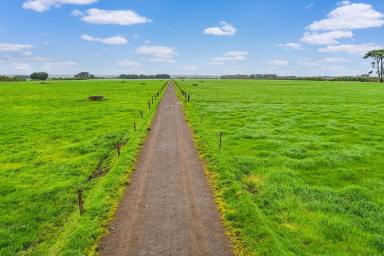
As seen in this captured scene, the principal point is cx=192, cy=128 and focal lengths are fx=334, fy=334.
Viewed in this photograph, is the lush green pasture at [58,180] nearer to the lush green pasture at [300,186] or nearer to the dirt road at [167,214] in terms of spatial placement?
the dirt road at [167,214]

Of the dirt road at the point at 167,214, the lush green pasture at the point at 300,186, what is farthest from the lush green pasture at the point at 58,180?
the lush green pasture at the point at 300,186

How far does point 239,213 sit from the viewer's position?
43.8 feet

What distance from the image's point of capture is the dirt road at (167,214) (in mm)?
11016

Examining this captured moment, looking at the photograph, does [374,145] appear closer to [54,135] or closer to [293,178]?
[293,178]

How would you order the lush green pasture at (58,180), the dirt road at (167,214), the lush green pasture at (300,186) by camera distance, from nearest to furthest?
1. the dirt road at (167,214)
2. the lush green pasture at (300,186)
3. the lush green pasture at (58,180)

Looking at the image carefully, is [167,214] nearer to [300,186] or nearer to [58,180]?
[300,186]

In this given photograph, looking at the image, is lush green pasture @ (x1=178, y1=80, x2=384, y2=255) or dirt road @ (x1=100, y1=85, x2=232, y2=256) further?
lush green pasture @ (x1=178, y1=80, x2=384, y2=255)

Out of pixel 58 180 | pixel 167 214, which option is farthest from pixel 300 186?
pixel 58 180

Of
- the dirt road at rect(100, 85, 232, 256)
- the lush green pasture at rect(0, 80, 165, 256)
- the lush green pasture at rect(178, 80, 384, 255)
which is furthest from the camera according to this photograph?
the lush green pasture at rect(0, 80, 165, 256)

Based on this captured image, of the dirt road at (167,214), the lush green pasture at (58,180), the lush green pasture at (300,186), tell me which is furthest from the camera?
the lush green pasture at (58,180)

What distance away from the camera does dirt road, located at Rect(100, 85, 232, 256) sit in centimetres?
1102

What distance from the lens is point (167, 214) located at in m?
13.3

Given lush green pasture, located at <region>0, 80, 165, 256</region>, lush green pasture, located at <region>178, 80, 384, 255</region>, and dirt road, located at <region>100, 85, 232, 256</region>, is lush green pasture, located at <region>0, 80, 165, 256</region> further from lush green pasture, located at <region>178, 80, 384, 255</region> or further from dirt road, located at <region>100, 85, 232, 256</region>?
lush green pasture, located at <region>178, 80, 384, 255</region>

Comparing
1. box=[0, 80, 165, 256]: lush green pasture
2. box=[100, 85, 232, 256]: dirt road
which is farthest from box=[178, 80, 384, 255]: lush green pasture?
box=[0, 80, 165, 256]: lush green pasture
